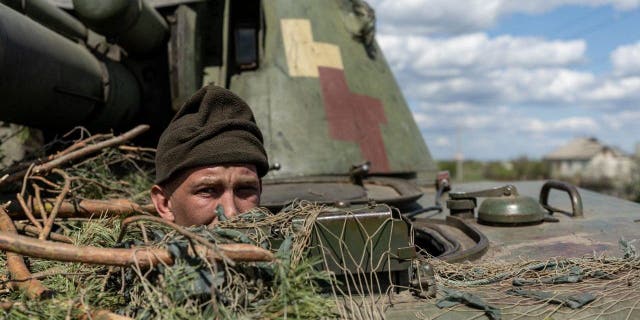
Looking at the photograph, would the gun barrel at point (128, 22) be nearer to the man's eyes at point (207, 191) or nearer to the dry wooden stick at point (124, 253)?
the man's eyes at point (207, 191)

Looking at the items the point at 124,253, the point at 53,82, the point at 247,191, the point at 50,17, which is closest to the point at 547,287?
the point at 247,191

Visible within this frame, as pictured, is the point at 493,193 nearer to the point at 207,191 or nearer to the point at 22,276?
the point at 207,191

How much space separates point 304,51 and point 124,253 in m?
2.99

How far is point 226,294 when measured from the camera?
1.40m

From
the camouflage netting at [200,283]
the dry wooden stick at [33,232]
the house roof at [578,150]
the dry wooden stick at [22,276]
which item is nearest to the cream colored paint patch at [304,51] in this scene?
the dry wooden stick at [33,232]

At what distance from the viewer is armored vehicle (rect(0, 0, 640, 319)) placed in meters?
1.82

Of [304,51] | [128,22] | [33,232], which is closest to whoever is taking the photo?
[33,232]

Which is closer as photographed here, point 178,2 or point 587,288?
point 587,288

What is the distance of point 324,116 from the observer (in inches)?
160

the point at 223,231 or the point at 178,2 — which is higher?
the point at 178,2

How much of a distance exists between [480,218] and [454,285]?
1266 mm

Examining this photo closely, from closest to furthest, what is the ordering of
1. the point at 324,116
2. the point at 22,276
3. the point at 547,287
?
1. the point at 22,276
2. the point at 547,287
3. the point at 324,116

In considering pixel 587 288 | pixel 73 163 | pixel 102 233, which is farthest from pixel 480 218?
pixel 73 163

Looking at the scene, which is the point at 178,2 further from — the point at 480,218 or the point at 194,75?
the point at 480,218
